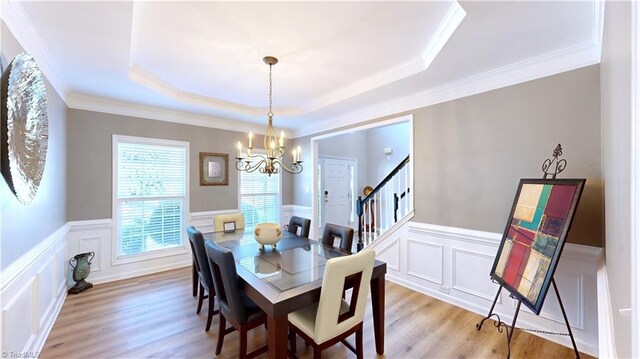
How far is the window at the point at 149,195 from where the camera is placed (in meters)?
3.62

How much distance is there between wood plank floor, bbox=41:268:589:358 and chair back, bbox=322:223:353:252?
794 millimetres

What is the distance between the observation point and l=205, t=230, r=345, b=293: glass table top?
1.78m

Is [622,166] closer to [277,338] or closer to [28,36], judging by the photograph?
[277,338]

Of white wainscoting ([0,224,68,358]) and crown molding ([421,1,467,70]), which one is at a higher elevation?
crown molding ([421,1,467,70])

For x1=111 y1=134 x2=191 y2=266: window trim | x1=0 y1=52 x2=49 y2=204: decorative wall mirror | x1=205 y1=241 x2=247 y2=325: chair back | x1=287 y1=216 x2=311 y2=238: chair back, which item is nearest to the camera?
x1=0 y1=52 x2=49 y2=204: decorative wall mirror

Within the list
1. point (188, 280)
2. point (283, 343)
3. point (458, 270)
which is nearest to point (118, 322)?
point (188, 280)

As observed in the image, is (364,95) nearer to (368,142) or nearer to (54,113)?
(54,113)

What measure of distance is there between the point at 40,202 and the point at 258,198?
3.07 m

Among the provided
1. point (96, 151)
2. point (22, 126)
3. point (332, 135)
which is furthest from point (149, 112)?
point (332, 135)

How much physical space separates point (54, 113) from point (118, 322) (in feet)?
7.19

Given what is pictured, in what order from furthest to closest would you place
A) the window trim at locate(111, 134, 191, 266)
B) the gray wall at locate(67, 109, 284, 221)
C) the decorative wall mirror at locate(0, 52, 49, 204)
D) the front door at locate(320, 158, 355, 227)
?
the front door at locate(320, 158, 355, 227) < the window trim at locate(111, 134, 191, 266) < the gray wall at locate(67, 109, 284, 221) < the decorative wall mirror at locate(0, 52, 49, 204)

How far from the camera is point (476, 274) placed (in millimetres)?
2652

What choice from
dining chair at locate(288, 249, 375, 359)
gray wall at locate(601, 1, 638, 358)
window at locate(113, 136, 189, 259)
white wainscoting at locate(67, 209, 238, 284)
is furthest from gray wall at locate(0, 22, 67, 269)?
gray wall at locate(601, 1, 638, 358)

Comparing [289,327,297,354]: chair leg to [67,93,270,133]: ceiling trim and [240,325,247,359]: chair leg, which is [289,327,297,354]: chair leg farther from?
[67,93,270,133]: ceiling trim
